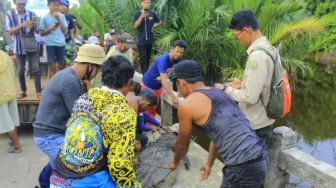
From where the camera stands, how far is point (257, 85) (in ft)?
9.34

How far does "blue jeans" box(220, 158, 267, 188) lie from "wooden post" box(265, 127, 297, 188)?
645 mm

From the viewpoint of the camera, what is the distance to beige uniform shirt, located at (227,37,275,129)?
284 cm

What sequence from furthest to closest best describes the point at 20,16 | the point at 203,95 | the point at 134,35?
1. the point at 134,35
2. the point at 20,16
3. the point at 203,95

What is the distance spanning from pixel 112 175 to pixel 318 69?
13.4 metres

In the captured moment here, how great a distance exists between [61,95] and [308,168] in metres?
1.99

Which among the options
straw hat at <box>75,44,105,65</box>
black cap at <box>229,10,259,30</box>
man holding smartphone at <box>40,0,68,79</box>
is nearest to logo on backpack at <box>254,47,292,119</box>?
black cap at <box>229,10,259,30</box>

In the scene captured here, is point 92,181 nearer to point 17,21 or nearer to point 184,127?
point 184,127

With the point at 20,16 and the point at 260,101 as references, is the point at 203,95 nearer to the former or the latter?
the point at 260,101

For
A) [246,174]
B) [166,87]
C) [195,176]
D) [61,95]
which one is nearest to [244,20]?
[246,174]

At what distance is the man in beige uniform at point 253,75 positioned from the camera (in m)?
2.85

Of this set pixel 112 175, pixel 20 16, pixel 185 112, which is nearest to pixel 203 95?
pixel 185 112

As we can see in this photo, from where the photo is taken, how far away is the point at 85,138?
2.22 meters

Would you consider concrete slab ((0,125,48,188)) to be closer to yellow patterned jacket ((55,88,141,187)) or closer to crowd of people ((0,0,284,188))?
crowd of people ((0,0,284,188))

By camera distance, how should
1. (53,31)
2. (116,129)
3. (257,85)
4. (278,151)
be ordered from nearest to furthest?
(116,129) < (257,85) < (278,151) < (53,31)
